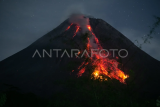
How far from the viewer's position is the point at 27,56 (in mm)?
18953

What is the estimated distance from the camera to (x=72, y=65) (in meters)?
13.7

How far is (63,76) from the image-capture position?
500 inches

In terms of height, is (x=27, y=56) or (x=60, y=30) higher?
(x=60, y=30)

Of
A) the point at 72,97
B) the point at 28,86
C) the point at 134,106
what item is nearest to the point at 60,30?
the point at 28,86

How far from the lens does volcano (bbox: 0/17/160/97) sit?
455 inches

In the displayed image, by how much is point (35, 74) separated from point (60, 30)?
407 inches

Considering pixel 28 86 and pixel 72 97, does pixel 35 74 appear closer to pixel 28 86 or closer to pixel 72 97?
pixel 28 86

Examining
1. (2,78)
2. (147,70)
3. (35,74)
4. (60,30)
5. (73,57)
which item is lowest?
(2,78)

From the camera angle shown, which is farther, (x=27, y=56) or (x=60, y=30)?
(x=60, y=30)

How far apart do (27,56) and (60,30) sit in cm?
818

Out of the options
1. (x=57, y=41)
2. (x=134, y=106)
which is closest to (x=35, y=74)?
(x=57, y=41)

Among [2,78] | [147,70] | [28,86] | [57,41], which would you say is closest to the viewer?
[28,86]

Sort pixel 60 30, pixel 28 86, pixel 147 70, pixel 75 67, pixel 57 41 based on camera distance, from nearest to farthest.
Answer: pixel 28 86 → pixel 75 67 → pixel 147 70 → pixel 57 41 → pixel 60 30

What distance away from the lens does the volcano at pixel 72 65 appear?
1156cm
